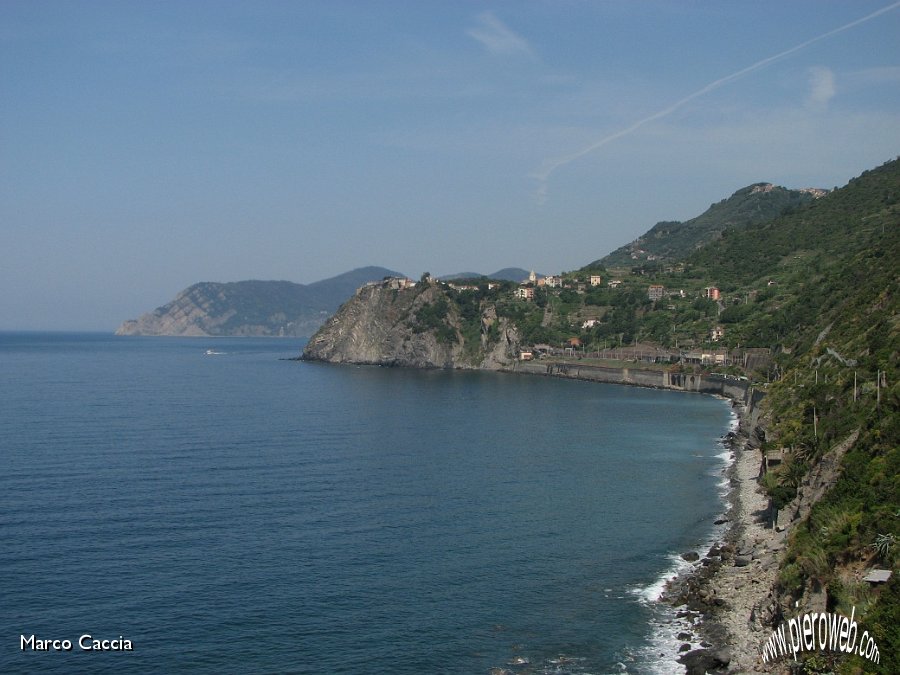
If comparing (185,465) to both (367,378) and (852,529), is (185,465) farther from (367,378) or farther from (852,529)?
(367,378)

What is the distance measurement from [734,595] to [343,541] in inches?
805

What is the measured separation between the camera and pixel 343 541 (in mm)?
45562

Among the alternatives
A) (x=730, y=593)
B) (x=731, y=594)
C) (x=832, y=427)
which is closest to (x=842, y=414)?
(x=832, y=427)

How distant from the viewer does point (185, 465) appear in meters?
65.1

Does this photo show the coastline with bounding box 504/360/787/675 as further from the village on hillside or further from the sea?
the village on hillside

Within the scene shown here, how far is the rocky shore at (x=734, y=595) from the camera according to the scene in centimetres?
3173

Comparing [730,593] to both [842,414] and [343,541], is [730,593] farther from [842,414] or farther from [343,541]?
[343,541]

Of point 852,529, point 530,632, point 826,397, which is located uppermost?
point 826,397

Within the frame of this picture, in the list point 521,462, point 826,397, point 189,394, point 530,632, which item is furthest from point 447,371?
point 530,632

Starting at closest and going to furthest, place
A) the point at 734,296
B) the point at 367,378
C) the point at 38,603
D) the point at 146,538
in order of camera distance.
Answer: the point at 38,603 → the point at 146,538 → the point at 367,378 → the point at 734,296

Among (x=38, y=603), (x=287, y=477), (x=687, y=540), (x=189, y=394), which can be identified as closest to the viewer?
(x=38, y=603)

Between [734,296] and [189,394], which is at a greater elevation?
[734,296]

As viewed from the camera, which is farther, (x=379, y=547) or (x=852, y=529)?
(x=379, y=547)

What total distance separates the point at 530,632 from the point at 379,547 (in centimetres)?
1261
